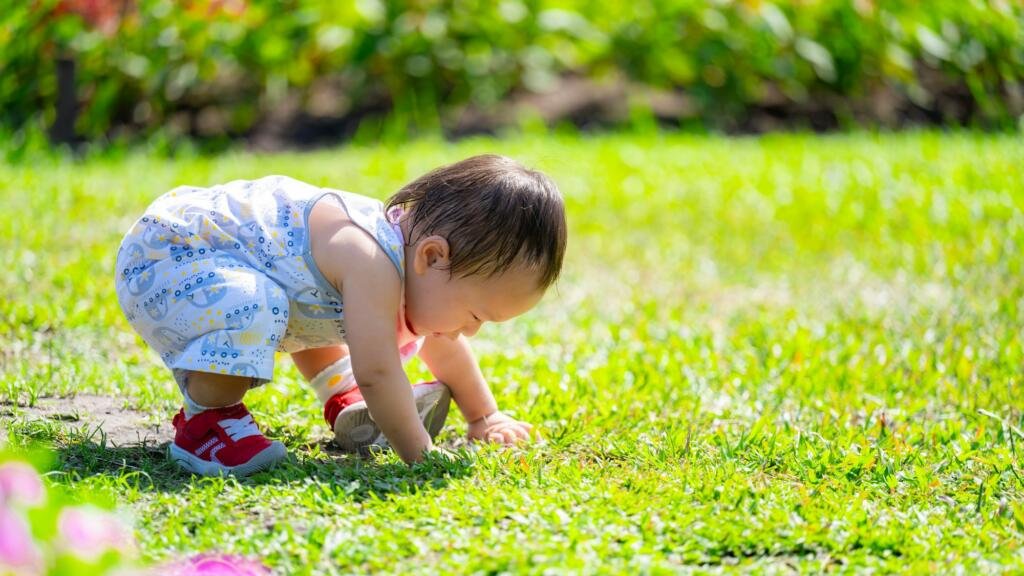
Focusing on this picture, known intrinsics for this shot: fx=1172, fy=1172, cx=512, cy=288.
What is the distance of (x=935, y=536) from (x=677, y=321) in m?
1.89

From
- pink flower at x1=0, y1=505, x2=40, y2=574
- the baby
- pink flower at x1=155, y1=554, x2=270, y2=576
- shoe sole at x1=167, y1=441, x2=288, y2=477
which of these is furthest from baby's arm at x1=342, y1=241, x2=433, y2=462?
pink flower at x1=0, y1=505, x2=40, y2=574

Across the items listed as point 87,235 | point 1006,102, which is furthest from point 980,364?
point 1006,102

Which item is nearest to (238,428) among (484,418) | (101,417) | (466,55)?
(101,417)

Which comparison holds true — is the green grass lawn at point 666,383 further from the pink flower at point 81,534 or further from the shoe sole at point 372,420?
the pink flower at point 81,534

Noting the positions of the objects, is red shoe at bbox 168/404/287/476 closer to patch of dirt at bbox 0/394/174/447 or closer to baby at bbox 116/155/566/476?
baby at bbox 116/155/566/476

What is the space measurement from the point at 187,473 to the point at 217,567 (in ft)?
2.02

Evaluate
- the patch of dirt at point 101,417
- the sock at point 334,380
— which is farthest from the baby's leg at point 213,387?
the sock at point 334,380

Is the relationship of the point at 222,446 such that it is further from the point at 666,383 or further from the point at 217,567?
the point at 666,383

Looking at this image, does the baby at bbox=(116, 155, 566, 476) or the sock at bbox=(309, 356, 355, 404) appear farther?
the sock at bbox=(309, 356, 355, 404)

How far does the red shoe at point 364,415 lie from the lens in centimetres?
269

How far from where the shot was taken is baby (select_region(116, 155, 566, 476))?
2457 millimetres

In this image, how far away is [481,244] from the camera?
96.7 inches

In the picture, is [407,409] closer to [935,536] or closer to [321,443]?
[321,443]

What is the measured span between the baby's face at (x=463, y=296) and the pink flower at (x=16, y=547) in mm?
1215
